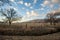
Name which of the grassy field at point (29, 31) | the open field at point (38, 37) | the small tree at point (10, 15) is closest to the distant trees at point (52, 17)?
the grassy field at point (29, 31)

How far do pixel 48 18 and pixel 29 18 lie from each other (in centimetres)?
52

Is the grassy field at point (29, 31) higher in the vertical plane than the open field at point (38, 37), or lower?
higher

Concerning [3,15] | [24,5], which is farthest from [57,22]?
[3,15]

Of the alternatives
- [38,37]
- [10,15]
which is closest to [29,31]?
[38,37]

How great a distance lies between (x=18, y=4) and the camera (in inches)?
145

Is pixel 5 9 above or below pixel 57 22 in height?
above

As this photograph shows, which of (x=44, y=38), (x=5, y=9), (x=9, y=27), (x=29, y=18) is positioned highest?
(x=5, y=9)

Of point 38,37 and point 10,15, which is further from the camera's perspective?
point 10,15

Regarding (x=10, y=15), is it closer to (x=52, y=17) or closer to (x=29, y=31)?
(x=29, y=31)

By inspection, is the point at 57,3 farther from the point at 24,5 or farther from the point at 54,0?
the point at 24,5

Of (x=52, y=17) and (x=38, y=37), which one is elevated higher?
(x=52, y=17)

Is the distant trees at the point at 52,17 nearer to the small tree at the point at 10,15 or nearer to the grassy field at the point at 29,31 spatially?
the grassy field at the point at 29,31

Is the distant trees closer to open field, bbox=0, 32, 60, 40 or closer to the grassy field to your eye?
the grassy field

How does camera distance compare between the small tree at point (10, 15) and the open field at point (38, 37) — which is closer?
the open field at point (38, 37)
